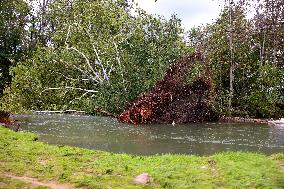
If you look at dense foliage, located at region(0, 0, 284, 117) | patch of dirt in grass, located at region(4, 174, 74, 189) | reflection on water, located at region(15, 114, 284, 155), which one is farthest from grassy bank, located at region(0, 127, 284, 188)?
dense foliage, located at region(0, 0, 284, 117)

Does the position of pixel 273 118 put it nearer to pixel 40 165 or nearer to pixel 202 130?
pixel 202 130

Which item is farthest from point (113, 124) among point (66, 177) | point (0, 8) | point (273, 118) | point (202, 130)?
point (0, 8)

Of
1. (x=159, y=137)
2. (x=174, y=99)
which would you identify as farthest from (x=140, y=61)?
(x=159, y=137)

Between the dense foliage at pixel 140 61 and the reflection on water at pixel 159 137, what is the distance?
369 cm

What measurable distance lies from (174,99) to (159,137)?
5.90 m

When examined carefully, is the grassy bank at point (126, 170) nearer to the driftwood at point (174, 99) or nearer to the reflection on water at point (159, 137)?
the reflection on water at point (159, 137)

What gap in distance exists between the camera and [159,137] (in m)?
16.4

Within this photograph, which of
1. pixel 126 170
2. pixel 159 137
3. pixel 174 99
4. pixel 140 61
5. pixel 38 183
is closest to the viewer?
pixel 38 183

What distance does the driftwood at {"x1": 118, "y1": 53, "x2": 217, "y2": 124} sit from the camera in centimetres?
2156

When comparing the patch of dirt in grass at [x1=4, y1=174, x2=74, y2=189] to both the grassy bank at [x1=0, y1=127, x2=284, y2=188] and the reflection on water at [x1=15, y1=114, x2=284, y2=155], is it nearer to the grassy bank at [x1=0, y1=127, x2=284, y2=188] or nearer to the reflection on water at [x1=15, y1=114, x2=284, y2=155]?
the grassy bank at [x1=0, y1=127, x2=284, y2=188]

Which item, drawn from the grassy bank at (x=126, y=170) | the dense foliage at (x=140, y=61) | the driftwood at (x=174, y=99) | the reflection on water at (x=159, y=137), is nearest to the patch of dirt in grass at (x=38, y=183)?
the grassy bank at (x=126, y=170)

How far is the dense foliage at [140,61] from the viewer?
2461 cm

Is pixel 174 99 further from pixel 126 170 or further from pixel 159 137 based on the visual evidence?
pixel 126 170

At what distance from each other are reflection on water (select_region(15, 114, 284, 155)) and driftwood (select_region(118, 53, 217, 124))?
108 cm
